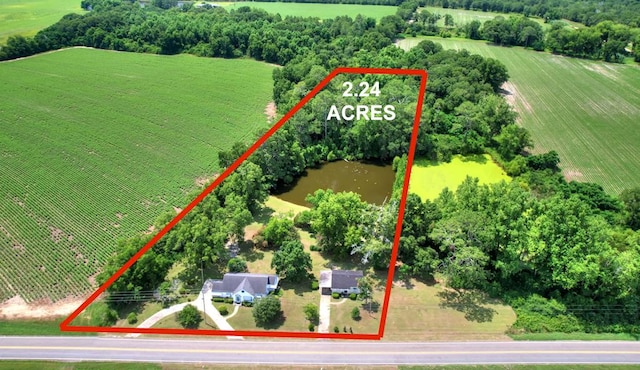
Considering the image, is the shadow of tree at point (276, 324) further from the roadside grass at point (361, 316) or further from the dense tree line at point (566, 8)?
the dense tree line at point (566, 8)

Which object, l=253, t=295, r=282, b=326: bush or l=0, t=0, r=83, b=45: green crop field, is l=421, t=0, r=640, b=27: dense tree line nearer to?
l=0, t=0, r=83, b=45: green crop field

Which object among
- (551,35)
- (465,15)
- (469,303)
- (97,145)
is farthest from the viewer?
(465,15)

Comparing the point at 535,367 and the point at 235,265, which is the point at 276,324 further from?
the point at 535,367

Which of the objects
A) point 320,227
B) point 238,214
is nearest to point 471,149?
point 320,227

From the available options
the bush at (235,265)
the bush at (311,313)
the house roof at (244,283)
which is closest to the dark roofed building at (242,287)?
the house roof at (244,283)

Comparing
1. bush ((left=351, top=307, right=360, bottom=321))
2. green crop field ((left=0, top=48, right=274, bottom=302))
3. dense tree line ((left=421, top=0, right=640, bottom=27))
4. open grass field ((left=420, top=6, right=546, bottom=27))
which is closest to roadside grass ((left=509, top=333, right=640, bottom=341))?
bush ((left=351, top=307, right=360, bottom=321))

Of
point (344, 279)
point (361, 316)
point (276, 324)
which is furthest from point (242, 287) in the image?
point (361, 316)
